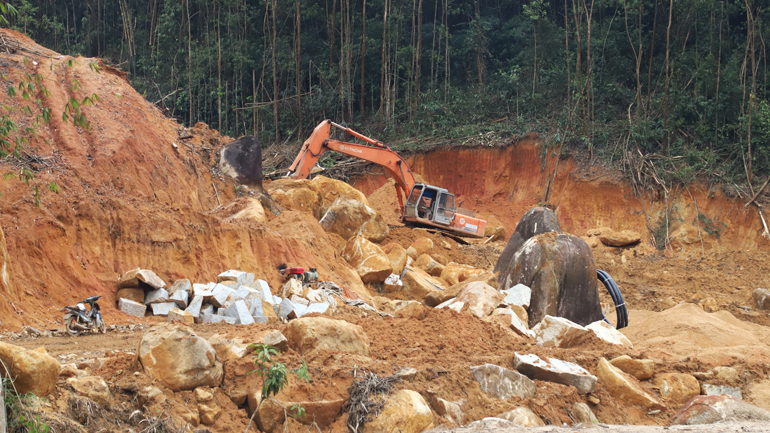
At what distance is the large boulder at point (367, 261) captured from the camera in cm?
1316

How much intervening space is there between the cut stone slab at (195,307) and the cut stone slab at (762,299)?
11255 mm

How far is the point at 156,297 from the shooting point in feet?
30.0

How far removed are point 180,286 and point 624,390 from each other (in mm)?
6049

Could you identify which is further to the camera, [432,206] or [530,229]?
[432,206]

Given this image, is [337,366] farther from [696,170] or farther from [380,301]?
[696,170]

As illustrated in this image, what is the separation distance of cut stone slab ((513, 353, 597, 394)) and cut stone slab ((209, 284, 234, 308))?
460 cm

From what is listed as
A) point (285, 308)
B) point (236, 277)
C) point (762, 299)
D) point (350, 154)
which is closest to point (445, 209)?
point (350, 154)

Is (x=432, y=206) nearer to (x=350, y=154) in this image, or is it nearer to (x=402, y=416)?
(x=350, y=154)

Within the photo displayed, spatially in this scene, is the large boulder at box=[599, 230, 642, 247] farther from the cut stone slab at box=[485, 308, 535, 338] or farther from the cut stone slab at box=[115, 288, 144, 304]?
the cut stone slab at box=[115, 288, 144, 304]

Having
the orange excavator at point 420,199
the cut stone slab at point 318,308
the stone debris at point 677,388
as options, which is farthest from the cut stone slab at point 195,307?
the orange excavator at point 420,199

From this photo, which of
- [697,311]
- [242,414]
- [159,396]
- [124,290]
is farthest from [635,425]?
[124,290]

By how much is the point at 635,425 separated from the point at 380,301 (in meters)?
6.80

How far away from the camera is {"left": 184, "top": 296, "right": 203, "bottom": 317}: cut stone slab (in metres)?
8.93

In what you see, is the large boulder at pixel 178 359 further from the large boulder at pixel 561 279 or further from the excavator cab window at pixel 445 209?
the excavator cab window at pixel 445 209
